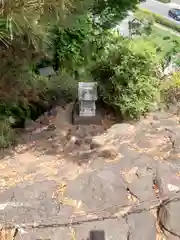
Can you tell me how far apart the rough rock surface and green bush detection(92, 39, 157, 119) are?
10.2 inches

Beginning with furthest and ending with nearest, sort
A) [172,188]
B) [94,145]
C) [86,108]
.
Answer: [86,108], [94,145], [172,188]

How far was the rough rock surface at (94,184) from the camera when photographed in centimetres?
291

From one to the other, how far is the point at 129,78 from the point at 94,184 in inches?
67.6

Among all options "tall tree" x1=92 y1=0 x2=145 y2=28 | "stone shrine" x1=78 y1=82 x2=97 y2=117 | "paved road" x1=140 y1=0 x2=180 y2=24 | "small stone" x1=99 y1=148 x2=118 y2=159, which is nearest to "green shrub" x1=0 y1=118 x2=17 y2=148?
"stone shrine" x1=78 y1=82 x2=97 y2=117

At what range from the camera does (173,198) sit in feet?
10.2

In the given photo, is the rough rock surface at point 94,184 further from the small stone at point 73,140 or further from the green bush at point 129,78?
the green bush at point 129,78

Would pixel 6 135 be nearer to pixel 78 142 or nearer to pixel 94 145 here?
pixel 78 142

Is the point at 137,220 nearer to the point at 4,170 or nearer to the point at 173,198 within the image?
the point at 173,198

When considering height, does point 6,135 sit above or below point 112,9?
below

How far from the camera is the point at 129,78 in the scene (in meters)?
4.65

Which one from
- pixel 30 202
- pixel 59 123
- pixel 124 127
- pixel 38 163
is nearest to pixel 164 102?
pixel 124 127

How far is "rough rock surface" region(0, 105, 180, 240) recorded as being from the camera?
2.91 meters

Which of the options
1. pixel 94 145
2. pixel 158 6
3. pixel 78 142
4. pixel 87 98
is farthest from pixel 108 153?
pixel 158 6

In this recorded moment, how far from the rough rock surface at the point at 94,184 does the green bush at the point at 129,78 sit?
259mm
